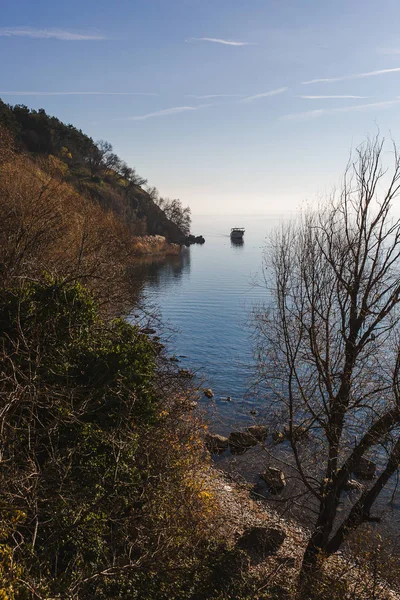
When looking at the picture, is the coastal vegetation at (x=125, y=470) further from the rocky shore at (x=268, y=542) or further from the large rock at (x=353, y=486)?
the large rock at (x=353, y=486)

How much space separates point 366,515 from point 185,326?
3346cm

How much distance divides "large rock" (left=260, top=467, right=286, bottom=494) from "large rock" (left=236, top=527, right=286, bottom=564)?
3.75 meters

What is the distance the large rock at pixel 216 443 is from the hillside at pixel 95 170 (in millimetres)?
57696

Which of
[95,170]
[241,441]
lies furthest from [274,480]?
[95,170]

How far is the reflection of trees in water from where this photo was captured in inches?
2508

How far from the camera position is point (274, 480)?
1944 cm

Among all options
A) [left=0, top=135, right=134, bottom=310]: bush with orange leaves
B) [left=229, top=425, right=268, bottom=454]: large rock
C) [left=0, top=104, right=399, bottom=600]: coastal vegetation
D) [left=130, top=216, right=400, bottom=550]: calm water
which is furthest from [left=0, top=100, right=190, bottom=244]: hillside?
[left=0, top=104, right=399, bottom=600]: coastal vegetation

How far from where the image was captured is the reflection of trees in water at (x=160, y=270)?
2508 inches

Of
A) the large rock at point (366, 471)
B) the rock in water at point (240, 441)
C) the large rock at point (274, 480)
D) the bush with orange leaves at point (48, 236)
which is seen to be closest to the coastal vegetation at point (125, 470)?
the large rock at point (274, 480)

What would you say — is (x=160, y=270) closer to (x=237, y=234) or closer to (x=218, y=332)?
(x=218, y=332)

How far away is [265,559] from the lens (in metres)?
14.3

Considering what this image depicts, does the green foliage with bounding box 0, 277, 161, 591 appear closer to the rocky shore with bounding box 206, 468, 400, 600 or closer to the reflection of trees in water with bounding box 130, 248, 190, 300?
the rocky shore with bounding box 206, 468, 400, 600

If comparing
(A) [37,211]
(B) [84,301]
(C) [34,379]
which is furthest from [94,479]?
(A) [37,211]

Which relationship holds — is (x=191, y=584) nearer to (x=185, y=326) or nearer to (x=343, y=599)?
(x=343, y=599)
